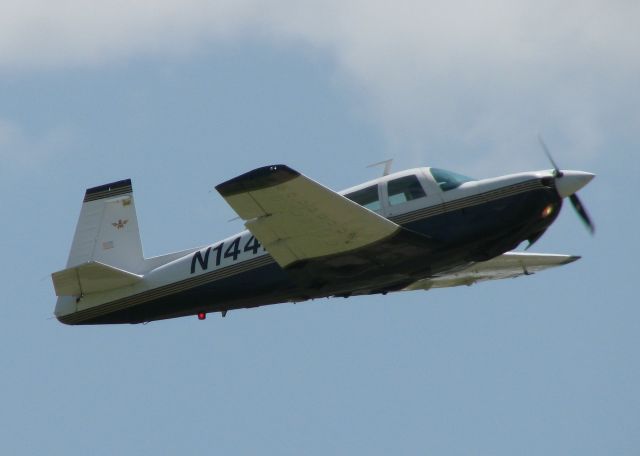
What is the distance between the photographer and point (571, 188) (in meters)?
19.7

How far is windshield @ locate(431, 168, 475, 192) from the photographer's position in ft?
66.4

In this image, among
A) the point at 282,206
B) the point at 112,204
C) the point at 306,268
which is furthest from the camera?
the point at 112,204

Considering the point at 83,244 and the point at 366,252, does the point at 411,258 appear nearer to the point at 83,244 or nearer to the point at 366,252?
the point at 366,252

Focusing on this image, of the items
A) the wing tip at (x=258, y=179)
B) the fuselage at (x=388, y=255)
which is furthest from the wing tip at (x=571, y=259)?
the wing tip at (x=258, y=179)

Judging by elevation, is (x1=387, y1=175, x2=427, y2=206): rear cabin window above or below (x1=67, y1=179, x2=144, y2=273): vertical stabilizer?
below

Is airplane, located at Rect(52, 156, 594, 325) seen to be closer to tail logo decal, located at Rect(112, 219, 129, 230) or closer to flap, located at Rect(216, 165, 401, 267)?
flap, located at Rect(216, 165, 401, 267)

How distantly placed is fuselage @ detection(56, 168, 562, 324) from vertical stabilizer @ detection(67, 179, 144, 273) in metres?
1.01

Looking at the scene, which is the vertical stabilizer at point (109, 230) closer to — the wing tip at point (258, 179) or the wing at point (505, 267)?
the wing tip at point (258, 179)

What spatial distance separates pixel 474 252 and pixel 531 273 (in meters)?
4.65

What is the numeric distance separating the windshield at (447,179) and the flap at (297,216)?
1.25m

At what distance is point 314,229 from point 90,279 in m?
4.84

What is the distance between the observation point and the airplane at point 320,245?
19391 millimetres

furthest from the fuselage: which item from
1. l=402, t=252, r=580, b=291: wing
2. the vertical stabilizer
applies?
l=402, t=252, r=580, b=291: wing

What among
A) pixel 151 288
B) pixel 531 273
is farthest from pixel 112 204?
pixel 531 273
